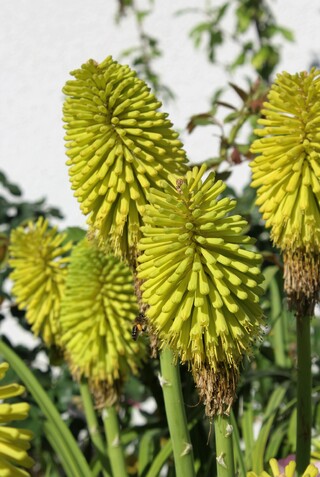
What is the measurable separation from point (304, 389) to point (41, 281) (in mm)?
812

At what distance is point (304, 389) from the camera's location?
1573 mm

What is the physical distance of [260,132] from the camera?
1.51 metres

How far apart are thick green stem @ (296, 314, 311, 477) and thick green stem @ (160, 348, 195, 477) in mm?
271

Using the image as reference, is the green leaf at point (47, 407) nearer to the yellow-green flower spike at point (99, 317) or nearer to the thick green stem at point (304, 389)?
the yellow-green flower spike at point (99, 317)

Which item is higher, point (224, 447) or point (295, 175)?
point (295, 175)

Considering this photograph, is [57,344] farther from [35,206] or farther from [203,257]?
[203,257]

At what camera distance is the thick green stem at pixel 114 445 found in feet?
6.20

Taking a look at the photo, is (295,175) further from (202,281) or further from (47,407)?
(47,407)

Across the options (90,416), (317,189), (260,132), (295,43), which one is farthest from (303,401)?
(295,43)

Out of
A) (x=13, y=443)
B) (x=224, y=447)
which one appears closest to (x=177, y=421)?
(x=224, y=447)

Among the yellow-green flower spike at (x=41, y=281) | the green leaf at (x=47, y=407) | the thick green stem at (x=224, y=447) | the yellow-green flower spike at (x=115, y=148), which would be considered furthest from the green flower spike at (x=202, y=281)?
the yellow-green flower spike at (x=41, y=281)

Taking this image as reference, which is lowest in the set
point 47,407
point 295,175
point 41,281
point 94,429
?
point 94,429

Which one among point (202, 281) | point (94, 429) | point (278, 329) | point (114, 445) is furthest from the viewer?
point (278, 329)

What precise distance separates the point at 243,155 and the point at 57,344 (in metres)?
0.70
